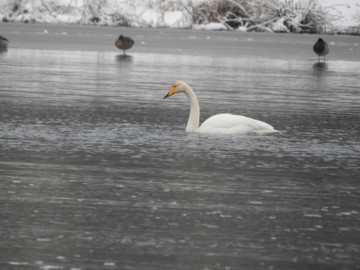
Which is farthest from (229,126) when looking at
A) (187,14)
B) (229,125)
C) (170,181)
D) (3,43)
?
(187,14)

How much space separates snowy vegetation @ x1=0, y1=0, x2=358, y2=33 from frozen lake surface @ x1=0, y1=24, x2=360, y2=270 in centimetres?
5925

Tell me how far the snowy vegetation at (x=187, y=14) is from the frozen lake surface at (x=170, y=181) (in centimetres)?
5925

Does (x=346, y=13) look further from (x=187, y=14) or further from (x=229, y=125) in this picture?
(x=229, y=125)

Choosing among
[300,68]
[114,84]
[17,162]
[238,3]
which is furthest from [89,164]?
[238,3]

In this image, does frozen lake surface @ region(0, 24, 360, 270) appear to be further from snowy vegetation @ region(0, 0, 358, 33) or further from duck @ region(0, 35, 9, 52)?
snowy vegetation @ region(0, 0, 358, 33)

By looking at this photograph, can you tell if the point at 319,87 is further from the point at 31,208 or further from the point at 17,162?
the point at 31,208

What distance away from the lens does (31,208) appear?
27.6 feet

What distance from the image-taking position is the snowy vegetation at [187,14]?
81188mm

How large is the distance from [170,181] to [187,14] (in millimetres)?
74250

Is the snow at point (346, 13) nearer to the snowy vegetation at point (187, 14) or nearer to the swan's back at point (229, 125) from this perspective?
the snowy vegetation at point (187, 14)

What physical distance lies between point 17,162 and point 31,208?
107 inches

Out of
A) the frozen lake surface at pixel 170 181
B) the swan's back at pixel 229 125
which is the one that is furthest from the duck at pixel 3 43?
the swan's back at pixel 229 125

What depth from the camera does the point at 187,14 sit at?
274 feet

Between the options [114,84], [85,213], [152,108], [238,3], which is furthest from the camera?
[238,3]
